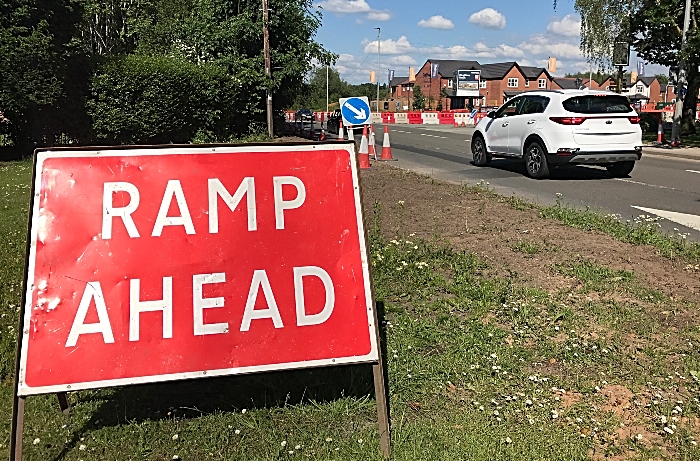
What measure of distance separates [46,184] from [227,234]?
2.79 feet

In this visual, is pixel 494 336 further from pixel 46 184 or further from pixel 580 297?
pixel 46 184

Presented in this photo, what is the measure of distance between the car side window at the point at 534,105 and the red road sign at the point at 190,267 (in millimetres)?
10491

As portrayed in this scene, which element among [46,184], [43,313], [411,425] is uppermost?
[46,184]

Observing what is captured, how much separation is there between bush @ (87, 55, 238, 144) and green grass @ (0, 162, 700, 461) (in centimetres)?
1556

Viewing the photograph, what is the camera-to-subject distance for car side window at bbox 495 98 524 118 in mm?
13828

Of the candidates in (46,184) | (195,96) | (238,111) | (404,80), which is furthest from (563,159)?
(404,80)

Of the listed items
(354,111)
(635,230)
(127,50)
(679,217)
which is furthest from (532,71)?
(635,230)

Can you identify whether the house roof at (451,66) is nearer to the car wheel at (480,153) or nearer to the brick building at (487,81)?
the brick building at (487,81)

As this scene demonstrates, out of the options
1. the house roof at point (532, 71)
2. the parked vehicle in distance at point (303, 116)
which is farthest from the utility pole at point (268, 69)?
the house roof at point (532, 71)

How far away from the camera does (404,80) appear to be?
4498 inches

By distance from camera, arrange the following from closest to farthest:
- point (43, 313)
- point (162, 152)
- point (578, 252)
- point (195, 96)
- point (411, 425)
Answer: point (43, 313)
point (162, 152)
point (411, 425)
point (578, 252)
point (195, 96)

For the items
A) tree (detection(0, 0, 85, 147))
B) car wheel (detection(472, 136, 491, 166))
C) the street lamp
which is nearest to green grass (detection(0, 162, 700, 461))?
car wheel (detection(472, 136, 491, 166))

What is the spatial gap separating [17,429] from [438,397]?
2115mm

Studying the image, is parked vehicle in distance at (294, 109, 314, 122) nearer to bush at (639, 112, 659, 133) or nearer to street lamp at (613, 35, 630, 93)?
street lamp at (613, 35, 630, 93)
